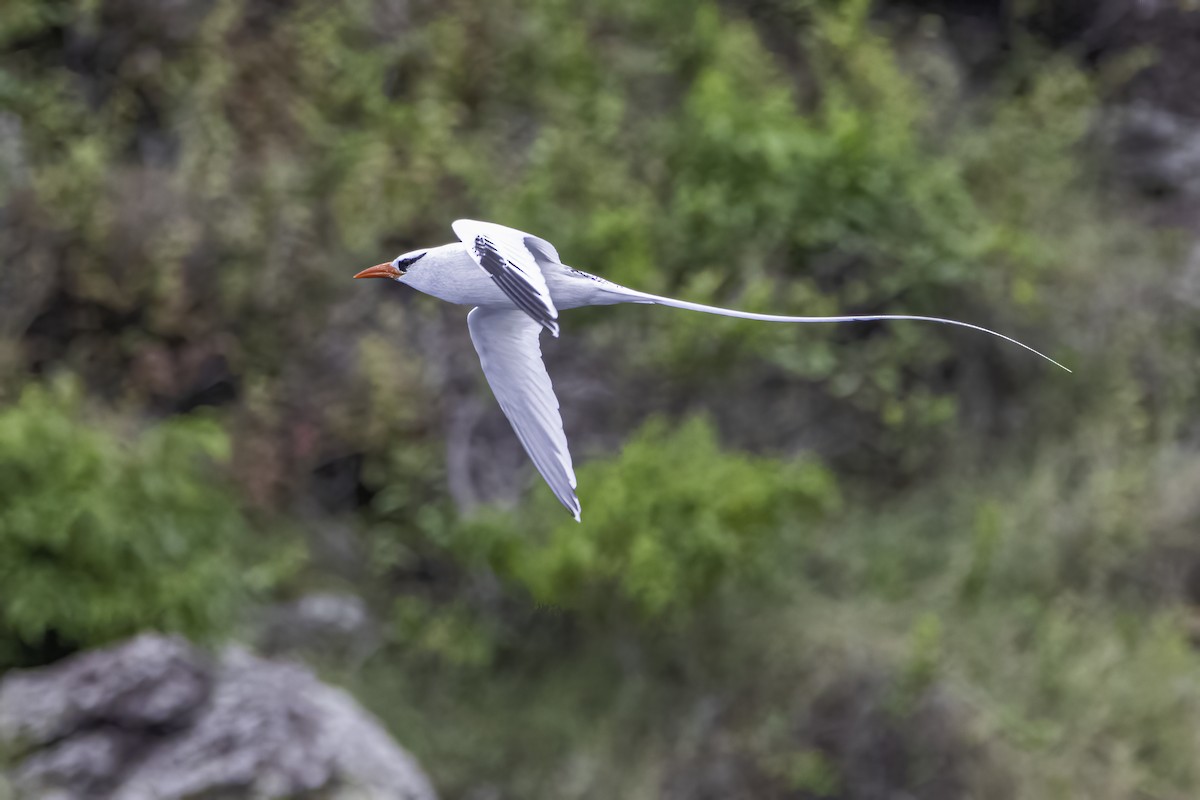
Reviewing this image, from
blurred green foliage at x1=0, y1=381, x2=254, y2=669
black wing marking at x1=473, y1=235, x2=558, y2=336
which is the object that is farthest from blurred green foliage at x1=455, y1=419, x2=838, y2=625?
black wing marking at x1=473, y1=235, x2=558, y2=336

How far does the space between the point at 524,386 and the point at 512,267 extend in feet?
3.33

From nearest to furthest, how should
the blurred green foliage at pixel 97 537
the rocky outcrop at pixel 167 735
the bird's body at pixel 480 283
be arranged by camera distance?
1. the bird's body at pixel 480 283
2. the rocky outcrop at pixel 167 735
3. the blurred green foliage at pixel 97 537

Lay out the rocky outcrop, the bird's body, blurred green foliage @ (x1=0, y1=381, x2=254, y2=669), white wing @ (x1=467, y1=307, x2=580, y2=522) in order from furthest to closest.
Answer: blurred green foliage @ (x1=0, y1=381, x2=254, y2=669) < the rocky outcrop < white wing @ (x1=467, y1=307, x2=580, y2=522) < the bird's body

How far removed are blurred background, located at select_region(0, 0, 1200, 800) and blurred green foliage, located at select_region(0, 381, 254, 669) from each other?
0.06ft

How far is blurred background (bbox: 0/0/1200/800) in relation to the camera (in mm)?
7492

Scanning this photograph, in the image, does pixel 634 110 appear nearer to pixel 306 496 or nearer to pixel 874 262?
pixel 874 262

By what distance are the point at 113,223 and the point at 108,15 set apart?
147 cm

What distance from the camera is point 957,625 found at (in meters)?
8.09

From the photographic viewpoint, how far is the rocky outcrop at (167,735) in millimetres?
5863

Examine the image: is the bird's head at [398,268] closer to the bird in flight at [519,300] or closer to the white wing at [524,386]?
the bird in flight at [519,300]

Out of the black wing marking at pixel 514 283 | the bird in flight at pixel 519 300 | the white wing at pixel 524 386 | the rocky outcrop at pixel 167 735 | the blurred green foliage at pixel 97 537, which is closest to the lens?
the black wing marking at pixel 514 283

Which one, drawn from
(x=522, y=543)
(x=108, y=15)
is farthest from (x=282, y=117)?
(x=522, y=543)

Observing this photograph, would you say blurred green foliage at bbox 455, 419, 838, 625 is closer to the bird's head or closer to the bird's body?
the bird's head

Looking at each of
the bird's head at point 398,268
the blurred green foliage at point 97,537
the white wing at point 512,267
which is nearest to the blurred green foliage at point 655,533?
the blurred green foliage at point 97,537
